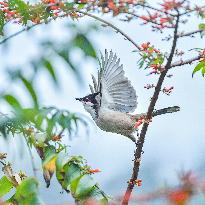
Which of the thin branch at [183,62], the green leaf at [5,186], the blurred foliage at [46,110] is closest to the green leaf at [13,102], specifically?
the blurred foliage at [46,110]

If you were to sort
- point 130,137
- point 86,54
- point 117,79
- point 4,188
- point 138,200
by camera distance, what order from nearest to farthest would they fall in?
point 138,200 → point 86,54 → point 4,188 → point 117,79 → point 130,137

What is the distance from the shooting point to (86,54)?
237 centimetres

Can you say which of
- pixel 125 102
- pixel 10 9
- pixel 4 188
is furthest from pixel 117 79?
pixel 4 188

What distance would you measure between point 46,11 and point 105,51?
1429mm

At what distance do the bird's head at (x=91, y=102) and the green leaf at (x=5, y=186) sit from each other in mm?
1424

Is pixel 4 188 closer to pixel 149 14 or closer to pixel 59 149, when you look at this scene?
pixel 59 149

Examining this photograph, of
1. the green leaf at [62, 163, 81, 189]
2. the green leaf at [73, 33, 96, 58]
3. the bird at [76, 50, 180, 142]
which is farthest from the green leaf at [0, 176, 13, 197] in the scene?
the green leaf at [73, 33, 96, 58]

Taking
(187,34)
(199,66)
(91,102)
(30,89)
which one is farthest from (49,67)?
(91,102)

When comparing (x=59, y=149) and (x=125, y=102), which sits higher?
(x=125, y=102)

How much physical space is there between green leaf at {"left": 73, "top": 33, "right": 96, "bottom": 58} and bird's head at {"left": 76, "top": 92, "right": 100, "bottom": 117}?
10.6ft

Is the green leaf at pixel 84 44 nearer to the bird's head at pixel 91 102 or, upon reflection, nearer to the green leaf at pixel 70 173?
the green leaf at pixel 70 173

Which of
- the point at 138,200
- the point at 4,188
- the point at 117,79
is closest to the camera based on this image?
the point at 138,200

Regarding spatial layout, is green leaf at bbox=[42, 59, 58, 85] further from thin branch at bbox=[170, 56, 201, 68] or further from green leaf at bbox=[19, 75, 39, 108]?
thin branch at bbox=[170, 56, 201, 68]

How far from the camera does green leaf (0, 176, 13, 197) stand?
446 centimetres
